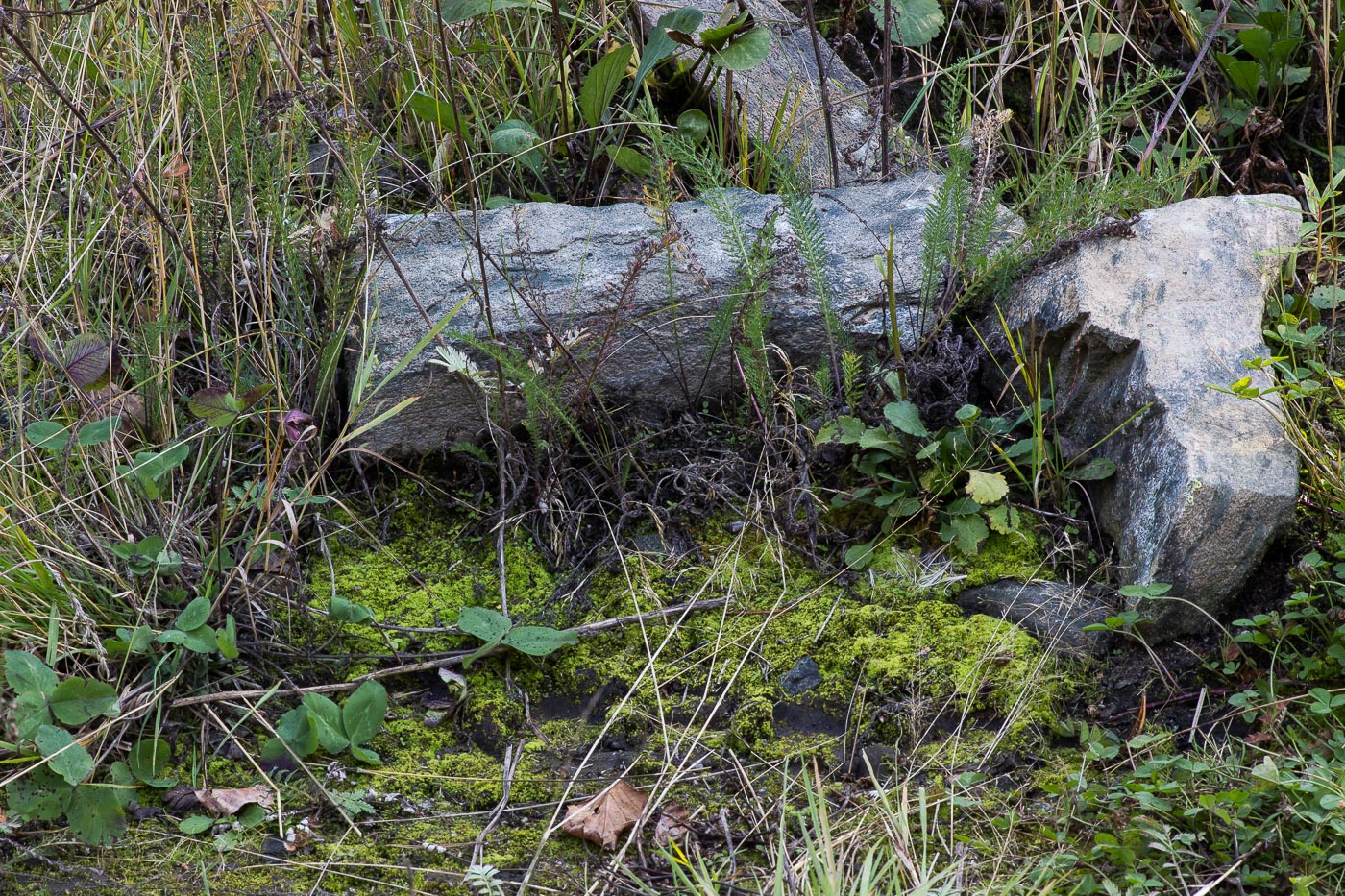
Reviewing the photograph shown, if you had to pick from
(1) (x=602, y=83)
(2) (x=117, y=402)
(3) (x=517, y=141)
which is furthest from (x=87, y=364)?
(1) (x=602, y=83)

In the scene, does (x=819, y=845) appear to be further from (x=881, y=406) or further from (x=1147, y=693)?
(x=881, y=406)

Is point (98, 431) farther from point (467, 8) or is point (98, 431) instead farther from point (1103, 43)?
point (1103, 43)

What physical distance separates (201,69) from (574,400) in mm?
1148

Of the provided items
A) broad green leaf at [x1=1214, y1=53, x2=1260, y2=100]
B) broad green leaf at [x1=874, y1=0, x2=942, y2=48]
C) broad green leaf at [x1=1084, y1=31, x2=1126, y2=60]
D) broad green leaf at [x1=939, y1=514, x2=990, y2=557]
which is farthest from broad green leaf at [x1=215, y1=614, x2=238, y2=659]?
broad green leaf at [x1=1214, y1=53, x2=1260, y2=100]

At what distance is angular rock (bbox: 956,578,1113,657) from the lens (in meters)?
2.14

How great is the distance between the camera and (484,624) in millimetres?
2145

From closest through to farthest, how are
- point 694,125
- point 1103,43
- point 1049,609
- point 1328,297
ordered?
point 1049,609 < point 1328,297 < point 694,125 < point 1103,43

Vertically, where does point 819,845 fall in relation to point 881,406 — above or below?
below

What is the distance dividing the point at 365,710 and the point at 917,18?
2144 mm

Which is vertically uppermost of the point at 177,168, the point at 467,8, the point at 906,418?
the point at 467,8

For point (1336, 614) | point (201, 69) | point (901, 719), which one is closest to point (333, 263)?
point (201, 69)

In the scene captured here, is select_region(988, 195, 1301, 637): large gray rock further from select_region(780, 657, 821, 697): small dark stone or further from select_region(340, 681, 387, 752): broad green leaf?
select_region(340, 681, 387, 752): broad green leaf

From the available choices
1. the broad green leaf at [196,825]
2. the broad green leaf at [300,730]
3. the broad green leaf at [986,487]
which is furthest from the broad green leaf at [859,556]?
the broad green leaf at [196,825]

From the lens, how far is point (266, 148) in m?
2.55
